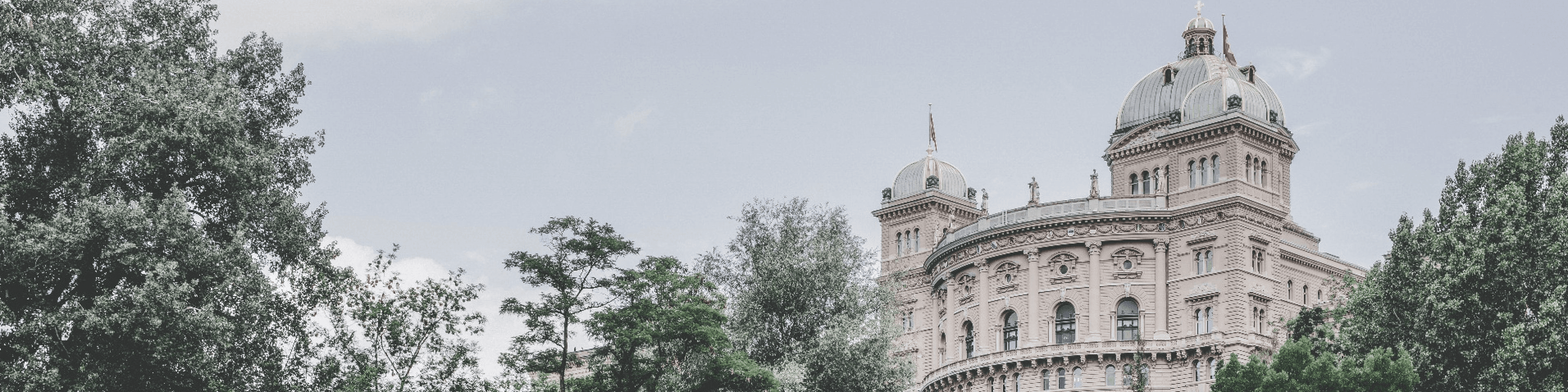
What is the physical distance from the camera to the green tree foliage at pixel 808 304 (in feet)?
233

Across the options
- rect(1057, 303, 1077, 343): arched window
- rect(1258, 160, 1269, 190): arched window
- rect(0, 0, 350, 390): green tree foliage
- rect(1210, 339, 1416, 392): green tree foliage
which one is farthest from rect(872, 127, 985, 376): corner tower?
rect(0, 0, 350, 390): green tree foliage

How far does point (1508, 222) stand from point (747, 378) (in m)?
26.2

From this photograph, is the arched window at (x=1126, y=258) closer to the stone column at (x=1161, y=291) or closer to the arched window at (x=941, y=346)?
the stone column at (x=1161, y=291)

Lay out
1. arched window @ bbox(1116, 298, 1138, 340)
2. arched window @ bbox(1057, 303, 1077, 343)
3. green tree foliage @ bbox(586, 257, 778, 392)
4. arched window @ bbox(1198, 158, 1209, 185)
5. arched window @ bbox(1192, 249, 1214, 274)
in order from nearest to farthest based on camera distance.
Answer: green tree foliage @ bbox(586, 257, 778, 392)
arched window @ bbox(1192, 249, 1214, 274)
arched window @ bbox(1116, 298, 1138, 340)
arched window @ bbox(1057, 303, 1077, 343)
arched window @ bbox(1198, 158, 1209, 185)

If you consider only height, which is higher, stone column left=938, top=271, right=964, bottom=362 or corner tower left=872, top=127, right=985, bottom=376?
corner tower left=872, top=127, right=985, bottom=376

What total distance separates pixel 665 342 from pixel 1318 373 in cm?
2279

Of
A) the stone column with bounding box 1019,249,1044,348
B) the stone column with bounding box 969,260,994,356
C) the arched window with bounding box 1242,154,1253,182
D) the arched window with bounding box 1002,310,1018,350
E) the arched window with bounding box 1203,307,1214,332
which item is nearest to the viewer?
the arched window with bounding box 1203,307,1214,332

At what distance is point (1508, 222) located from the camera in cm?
5469

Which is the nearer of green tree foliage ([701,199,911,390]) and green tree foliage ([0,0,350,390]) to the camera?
green tree foliage ([0,0,350,390])

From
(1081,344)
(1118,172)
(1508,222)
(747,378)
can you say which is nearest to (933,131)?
(1118,172)

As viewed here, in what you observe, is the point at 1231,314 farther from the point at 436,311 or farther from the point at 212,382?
the point at 212,382

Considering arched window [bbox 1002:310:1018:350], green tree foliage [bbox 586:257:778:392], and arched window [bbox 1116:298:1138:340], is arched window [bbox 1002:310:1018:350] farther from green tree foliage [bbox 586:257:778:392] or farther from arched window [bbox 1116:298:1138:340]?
green tree foliage [bbox 586:257:778:392]

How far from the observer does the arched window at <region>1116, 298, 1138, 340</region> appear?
92.1 m

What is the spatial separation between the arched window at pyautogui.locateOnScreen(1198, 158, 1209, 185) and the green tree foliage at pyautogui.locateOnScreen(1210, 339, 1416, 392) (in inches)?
1259
